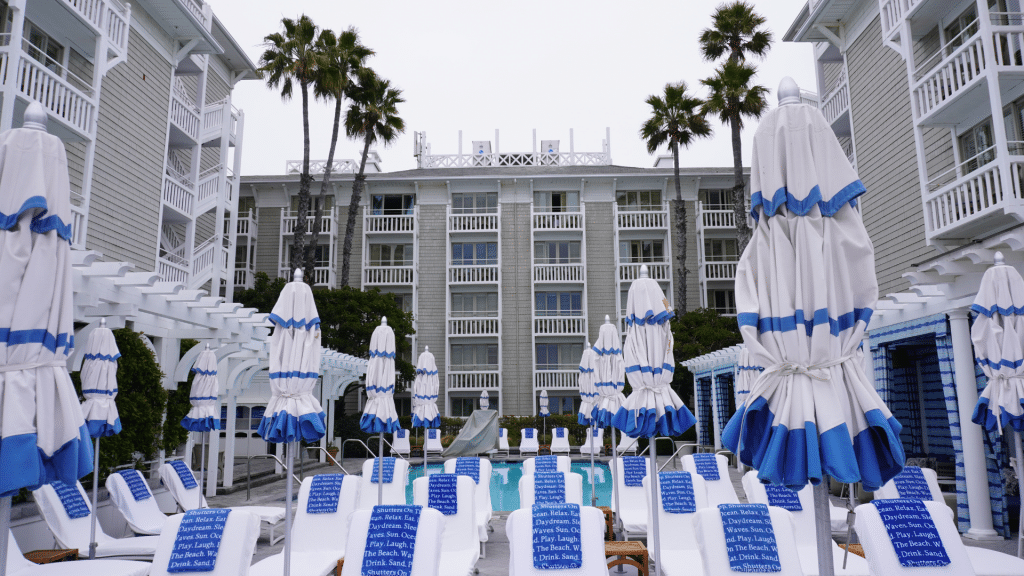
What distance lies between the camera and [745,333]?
287 centimetres

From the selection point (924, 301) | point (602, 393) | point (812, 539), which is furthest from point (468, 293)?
point (812, 539)

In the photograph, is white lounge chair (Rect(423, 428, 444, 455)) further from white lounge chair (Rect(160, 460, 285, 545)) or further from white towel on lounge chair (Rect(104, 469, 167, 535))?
white towel on lounge chair (Rect(104, 469, 167, 535))

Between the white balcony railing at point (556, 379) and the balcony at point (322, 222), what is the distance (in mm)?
11082

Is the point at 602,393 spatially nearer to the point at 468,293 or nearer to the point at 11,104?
the point at 11,104

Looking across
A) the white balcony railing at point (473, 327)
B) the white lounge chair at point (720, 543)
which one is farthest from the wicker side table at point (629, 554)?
the white balcony railing at point (473, 327)

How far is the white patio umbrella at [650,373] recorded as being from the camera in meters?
6.16

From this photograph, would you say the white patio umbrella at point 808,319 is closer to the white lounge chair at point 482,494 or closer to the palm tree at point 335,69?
the white lounge chair at point 482,494

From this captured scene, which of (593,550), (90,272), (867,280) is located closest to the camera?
(867,280)

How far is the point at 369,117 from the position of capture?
2497 centimetres

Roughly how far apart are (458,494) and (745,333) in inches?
193

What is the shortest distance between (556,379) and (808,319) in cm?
2603

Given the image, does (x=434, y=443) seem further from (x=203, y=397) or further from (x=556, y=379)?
(x=203, y=397)

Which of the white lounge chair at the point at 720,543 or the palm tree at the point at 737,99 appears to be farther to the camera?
the palm tree at the point at 737,99

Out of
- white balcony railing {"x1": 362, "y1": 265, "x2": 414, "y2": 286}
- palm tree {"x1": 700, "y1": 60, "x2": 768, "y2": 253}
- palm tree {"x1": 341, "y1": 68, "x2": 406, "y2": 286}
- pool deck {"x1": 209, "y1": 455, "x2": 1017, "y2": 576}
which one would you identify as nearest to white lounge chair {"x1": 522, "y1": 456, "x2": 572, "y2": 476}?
pool deck {"x1": 209, "y1": 455, "x2": 1017, "y2": 576}
